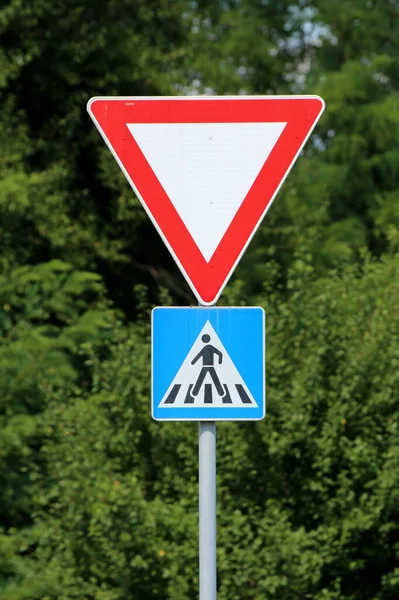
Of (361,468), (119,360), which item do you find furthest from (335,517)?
(119,360)

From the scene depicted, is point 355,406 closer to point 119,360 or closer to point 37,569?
point 119,360

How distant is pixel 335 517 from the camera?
721cm

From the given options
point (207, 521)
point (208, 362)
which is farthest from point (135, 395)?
point (207, 521)

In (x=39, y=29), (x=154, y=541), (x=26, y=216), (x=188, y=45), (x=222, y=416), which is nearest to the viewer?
(x=222, y=416)

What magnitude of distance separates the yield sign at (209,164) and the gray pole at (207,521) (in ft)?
1.22

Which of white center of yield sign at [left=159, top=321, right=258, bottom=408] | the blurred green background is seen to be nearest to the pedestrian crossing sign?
white center of yield sign at [left=159, top=321, right=258, bottom=408]

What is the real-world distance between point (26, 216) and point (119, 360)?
4.41 meters

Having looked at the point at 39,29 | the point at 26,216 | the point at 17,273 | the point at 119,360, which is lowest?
the point at 119,360

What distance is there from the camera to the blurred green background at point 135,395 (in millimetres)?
7047

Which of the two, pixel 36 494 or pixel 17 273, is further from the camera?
pixel 17 273

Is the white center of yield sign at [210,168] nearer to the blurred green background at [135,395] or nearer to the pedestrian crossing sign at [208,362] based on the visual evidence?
the pedestrian crossing sign at [208,362]

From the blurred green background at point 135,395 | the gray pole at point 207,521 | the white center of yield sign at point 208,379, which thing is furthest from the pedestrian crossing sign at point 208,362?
the blurred green background at point 135,395

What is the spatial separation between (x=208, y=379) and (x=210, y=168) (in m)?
0.50

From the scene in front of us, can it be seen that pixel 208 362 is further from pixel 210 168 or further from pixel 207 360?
pixel 210 168
